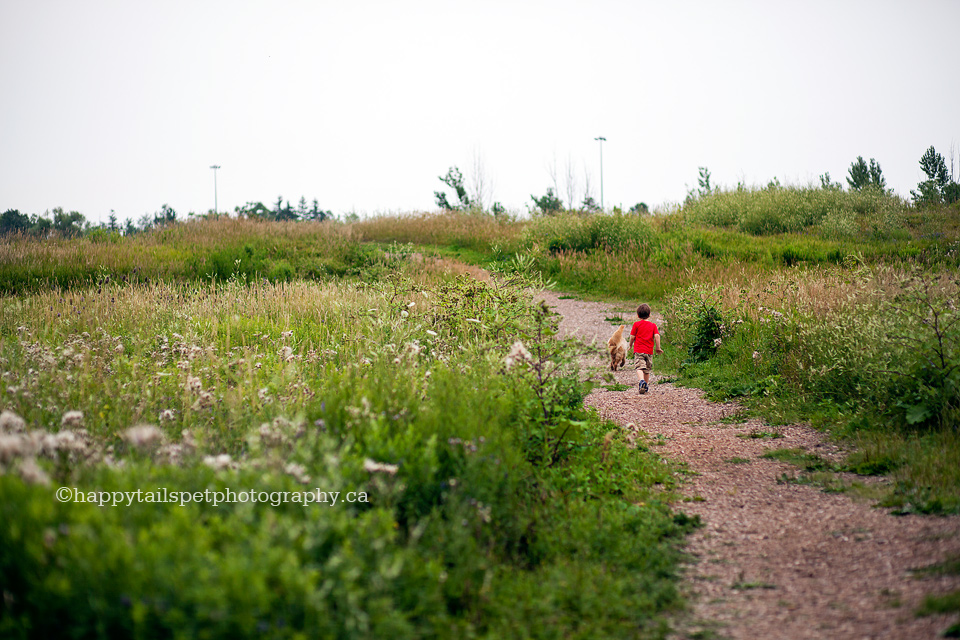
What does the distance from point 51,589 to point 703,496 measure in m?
4.23

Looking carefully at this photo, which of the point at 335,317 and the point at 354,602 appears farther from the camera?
the point at 335,317

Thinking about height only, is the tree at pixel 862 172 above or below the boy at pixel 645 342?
above

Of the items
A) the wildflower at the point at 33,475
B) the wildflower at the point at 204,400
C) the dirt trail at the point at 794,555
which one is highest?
the wildflower at the point at 33,475

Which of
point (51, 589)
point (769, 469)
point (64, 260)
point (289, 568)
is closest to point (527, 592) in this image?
point (289, 568)

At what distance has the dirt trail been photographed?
2902mm

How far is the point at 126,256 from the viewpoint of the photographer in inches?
623

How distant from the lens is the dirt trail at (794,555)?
290 centimetres

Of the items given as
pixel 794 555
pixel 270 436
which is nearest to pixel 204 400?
pixel 270 436

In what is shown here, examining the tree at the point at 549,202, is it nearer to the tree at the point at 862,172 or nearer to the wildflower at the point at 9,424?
the tree at the point at 862,172

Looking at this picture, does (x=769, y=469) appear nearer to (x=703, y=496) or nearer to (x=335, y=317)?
(x=703, y=496)

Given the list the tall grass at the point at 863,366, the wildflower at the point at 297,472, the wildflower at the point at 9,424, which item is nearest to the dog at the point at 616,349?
the tall grass at the point at 863,366

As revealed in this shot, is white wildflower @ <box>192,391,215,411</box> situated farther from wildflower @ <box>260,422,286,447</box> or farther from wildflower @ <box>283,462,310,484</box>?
wildflower @ <box>283,462,310,484</box>

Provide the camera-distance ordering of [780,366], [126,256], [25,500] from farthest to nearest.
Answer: [126,256]
[780,366]
[25,500]

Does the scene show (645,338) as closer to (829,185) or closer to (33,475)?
(33,475)
